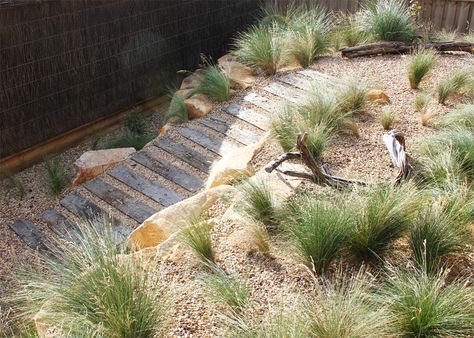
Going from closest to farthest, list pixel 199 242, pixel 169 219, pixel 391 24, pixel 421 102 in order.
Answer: pixel 199 242, pixel 169 219, pixel 421 102, pixel 391 24

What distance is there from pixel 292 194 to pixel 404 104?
2.05 meters

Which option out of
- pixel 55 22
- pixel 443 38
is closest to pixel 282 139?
pixel 55 22

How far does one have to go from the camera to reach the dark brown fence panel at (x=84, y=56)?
5.27 metres

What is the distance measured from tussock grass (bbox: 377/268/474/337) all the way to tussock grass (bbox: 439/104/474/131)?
2.08 meters

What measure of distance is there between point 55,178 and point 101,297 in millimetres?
2921

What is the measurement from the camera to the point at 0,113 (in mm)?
5242

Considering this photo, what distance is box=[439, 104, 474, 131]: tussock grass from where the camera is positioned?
13.6ft

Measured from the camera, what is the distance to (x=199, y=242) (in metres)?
2.97

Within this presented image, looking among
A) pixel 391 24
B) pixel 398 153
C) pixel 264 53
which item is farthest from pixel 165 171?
pixel 391 24

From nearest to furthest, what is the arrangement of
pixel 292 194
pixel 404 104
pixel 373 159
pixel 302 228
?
pixel 302 228, pixel 292 194, pixel 373 159, pixel 404 104

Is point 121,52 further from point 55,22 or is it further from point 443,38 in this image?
point 443,38

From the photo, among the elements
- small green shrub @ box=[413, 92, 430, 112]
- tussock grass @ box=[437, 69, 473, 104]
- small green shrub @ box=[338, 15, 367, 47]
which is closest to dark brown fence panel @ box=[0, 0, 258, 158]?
small green shrub @ box=[338, 15, 367, 47]

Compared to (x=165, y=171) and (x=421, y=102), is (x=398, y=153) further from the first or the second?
(x=165, y=171)

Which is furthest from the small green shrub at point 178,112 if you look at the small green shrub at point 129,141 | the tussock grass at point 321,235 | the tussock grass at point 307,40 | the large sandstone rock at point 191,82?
the tussock grass at point 321,235
